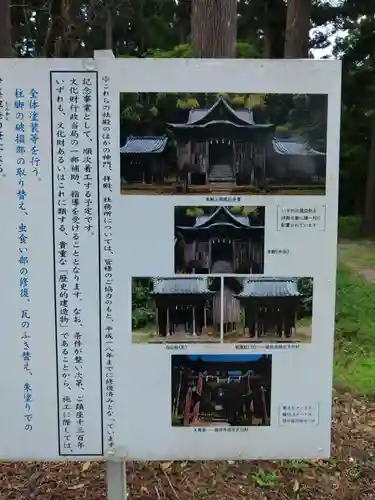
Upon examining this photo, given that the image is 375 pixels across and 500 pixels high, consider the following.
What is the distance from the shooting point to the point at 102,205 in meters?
2.14

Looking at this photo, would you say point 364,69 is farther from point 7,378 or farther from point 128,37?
point 7,378

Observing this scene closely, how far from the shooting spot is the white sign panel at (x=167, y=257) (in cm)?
211

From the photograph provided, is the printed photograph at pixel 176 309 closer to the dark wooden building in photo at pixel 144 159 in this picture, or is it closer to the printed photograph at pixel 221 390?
the printed photograph at pixel 221 390

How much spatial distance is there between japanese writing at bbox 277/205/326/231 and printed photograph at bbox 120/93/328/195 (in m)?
0.07

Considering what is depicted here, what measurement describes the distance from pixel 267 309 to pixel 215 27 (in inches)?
115

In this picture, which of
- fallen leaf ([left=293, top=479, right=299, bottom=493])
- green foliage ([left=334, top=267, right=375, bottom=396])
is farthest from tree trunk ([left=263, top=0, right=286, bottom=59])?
fallen leaf ([left=293, top=479, right=299, bottom=493])

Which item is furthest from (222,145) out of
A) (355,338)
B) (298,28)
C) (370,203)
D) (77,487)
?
(370,203)

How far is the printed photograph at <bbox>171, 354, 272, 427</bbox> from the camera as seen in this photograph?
7.30 ft

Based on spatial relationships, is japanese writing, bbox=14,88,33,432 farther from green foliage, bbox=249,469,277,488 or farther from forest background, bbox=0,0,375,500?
green foliage, bbox=249,469,277,488

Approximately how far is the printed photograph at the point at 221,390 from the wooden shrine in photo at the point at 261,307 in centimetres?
11

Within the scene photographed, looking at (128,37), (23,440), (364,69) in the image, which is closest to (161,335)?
(23,440)

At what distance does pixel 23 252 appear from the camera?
7.14 feet

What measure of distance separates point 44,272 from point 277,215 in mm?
891

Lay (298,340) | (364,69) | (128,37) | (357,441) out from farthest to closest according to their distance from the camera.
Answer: (128,37) < (364,69) < (357,441) < (298,340)
